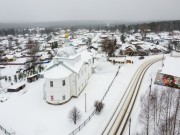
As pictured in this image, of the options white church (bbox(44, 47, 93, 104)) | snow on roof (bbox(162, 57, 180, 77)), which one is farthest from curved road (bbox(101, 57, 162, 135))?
white church (bbox(44, 47, 93, 104))

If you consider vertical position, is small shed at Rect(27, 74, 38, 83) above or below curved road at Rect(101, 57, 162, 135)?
above

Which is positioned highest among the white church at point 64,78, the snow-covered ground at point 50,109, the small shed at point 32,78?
the white church at point 64,78

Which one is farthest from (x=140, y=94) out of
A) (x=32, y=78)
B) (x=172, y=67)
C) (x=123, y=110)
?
(x=32, y=78)

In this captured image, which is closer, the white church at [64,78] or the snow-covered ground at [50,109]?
the snow-covered ground at [50,109]

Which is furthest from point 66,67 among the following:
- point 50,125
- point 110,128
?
point 110,128

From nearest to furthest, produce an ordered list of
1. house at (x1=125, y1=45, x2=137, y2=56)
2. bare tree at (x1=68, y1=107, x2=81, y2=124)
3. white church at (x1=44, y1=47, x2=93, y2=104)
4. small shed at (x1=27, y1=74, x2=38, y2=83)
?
bare tree at (x1=68, y1=107, x2=81, y2=124)
white church at (x1=44, y1=47, x2=93, y2=104)
small shed at (x1=27, y1=74, x2=38, y2=83)
house at (x1=125, y1=45, x2=137, y2=56)

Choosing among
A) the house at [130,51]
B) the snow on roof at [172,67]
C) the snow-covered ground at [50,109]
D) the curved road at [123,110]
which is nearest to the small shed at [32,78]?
the snow-covered ground at [50,109]

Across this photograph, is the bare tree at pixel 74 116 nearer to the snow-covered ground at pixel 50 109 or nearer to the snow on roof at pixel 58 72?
the snow-covered ground at pixel 50 109

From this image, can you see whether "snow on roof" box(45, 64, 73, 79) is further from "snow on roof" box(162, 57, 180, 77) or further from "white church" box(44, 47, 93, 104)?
"snow on roof" box(162, 57, 180, 77)
